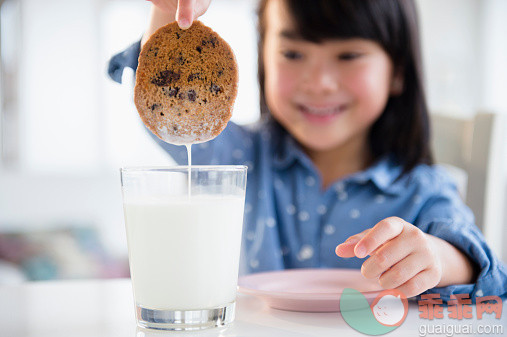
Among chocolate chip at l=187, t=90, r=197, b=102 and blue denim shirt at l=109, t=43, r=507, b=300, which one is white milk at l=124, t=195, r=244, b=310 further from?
blue denim shirt at l=109, t=43, r=507, b=300

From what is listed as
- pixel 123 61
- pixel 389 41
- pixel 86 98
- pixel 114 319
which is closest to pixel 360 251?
pixel 114 319

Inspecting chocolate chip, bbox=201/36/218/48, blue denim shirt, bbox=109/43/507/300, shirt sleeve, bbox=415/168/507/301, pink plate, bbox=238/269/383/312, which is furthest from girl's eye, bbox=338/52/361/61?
chocolate chip, bbox=201/36/218/48

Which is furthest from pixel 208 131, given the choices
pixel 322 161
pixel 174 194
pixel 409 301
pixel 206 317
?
pixel 322 161

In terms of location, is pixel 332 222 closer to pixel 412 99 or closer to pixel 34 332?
pixel 412 99

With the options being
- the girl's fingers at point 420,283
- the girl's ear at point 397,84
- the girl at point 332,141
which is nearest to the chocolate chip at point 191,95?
the girl's fingers at point 420,283

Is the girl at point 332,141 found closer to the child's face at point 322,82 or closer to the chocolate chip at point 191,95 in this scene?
the child's face at point 322,82

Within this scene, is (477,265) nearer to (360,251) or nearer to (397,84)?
(360,251)

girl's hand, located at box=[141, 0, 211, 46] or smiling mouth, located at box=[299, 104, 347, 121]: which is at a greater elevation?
girl's hand, located at box=[141, 0, 211, 46]
